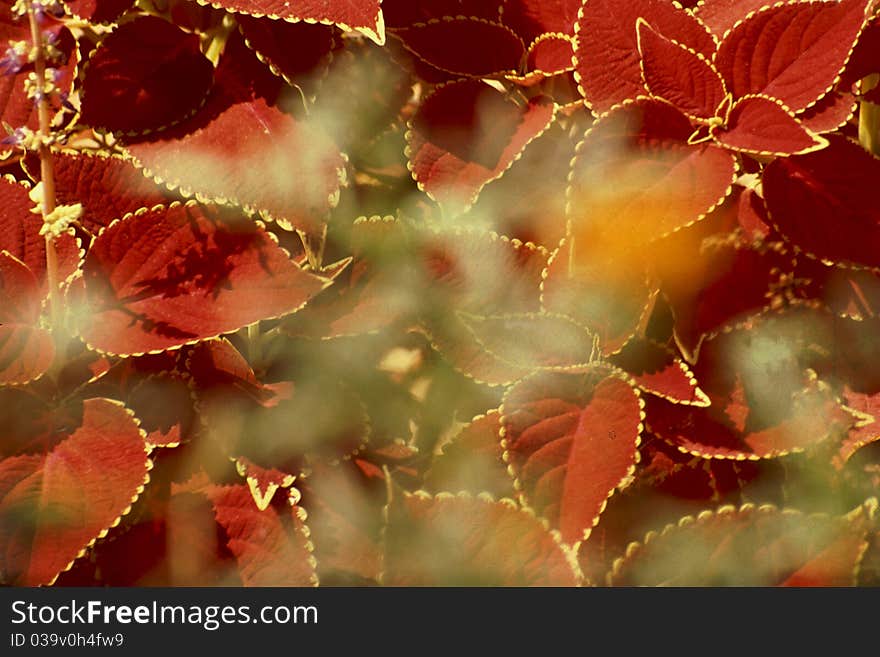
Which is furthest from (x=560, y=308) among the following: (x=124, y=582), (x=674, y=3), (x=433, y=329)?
(x=124, y=582)

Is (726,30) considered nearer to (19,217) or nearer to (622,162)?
(622,162)

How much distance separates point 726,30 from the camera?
665mm

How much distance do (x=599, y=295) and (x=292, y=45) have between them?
253mm

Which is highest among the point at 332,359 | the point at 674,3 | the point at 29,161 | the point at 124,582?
the point at 674,3

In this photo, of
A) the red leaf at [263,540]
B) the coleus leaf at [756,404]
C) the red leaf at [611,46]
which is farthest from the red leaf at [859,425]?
the red leaf at [263,540]

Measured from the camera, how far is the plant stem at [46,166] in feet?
1.86

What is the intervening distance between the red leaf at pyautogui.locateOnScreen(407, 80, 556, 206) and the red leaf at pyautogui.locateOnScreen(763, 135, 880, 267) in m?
0.15

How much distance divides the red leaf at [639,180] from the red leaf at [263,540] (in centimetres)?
26

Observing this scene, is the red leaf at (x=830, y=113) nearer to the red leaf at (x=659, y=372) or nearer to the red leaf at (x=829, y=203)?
the red leaf at (x=829, y=203)

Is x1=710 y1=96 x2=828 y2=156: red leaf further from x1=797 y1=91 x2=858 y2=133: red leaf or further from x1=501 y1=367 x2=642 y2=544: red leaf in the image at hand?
x1=501 y1=367 x2=642 y2=544: red leaf

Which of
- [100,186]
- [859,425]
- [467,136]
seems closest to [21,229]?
[100,186]

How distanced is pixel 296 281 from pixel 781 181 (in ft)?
1.02

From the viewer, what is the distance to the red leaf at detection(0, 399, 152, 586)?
0.60 meters

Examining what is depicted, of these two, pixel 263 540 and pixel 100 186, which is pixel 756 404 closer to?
pixel 263 540
